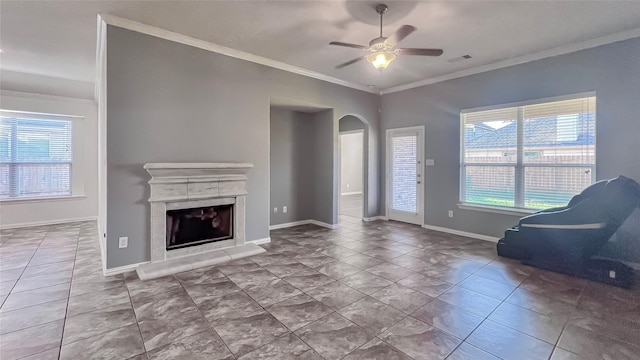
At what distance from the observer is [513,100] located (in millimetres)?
4578

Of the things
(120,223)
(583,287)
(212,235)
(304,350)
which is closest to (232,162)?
(212,235)

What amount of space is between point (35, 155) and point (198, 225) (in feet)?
15.6

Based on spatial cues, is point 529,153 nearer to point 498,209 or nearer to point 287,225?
point 498,209

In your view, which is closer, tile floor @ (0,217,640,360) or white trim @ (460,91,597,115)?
tile floor @ (0,217,640,360)

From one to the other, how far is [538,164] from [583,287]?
2.03 metres

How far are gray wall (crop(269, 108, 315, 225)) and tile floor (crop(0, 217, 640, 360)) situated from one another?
199 cm

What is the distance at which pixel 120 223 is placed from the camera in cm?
342

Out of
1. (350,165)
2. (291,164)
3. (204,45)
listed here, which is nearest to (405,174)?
(291,164)

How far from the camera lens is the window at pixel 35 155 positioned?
224 inches

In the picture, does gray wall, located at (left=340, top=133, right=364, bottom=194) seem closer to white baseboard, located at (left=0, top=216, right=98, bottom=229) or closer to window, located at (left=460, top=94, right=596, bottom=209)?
window, located at (left=460, top=94, right=596, bottom=209)

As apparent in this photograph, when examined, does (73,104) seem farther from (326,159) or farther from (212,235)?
(326,159)

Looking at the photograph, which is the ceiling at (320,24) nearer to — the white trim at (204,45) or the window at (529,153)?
the white trim at (204,45)

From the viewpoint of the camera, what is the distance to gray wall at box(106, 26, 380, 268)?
3.38 metres

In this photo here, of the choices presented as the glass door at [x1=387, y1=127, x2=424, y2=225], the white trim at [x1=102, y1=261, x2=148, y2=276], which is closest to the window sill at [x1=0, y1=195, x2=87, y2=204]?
the white trim at [x1=102, y1=261, x2=148, y2=276]
